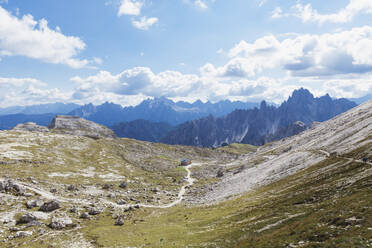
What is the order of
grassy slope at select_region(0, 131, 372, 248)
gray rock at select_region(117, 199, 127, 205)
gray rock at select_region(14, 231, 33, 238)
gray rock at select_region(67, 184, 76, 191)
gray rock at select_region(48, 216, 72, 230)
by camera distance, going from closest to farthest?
grassy slope at select_region(0, 131, 372, 248) → gray rock at select_region(14, 231, 33, 238) → gray rock at select_region(48, 216, 72, 230) → gray rock at select_region(117, 199, 127, 205) → gray rock at select_region(67, 184, 76, 191)

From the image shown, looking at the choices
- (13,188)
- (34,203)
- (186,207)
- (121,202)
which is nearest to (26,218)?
(34,203)

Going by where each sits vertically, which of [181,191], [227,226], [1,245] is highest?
[1,245]

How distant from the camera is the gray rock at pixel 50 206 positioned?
6356cm

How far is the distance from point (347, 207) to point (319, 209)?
6077 millimetres

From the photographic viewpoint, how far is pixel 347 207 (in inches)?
1431

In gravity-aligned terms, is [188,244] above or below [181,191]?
above

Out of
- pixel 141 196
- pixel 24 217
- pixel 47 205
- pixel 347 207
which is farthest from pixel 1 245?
pixel 347 207

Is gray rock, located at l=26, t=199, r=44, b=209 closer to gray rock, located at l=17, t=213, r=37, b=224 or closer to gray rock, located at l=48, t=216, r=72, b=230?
gray rock, located at l=17, t=213, r=37, b=224

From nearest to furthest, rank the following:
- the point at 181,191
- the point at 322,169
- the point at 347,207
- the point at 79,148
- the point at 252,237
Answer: the point at 347,207 < the point at 252,237 < the point at 322,169 < the point at 181,191 < the point at 79,148

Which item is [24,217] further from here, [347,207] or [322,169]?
[322,169]

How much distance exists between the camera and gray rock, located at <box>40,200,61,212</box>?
6356 centimetres

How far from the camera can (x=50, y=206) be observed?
64.6 metres

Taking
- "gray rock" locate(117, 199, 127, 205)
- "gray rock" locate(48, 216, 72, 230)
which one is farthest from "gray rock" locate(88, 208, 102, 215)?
"gray rock" locate(117, 199, 127, 205)

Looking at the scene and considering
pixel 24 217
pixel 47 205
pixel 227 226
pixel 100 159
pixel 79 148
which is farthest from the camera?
pixel 79 148
